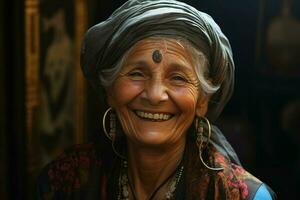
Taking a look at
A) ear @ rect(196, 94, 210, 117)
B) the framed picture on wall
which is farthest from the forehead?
the framed picture on wall

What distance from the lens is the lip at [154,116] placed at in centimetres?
179

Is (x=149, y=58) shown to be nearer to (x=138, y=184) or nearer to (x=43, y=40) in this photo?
(x=138, y=184)

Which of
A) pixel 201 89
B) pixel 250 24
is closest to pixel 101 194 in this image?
pixel 201 89

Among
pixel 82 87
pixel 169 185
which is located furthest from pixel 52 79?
pixel 169 185

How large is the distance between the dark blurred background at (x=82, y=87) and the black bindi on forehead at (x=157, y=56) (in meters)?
0.98

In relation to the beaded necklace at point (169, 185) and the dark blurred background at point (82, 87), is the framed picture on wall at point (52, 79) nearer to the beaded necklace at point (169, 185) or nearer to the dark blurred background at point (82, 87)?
the dark blurred background at point (82, 87)

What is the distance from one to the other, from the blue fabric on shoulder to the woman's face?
26 centimetres

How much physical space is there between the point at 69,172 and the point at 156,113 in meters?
0.33

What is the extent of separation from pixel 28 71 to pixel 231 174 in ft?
4.01

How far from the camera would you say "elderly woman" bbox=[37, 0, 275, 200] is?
69.6 inches

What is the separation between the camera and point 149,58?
1.77 m

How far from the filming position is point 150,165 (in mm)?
1900

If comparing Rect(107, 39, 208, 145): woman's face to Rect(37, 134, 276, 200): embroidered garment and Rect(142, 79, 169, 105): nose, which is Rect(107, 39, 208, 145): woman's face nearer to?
Rect(142, 79, 169, 105): nose

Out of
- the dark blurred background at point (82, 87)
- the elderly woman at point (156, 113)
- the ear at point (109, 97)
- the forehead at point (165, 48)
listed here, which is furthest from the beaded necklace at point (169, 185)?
the dark blurred background at point (82, 87)
